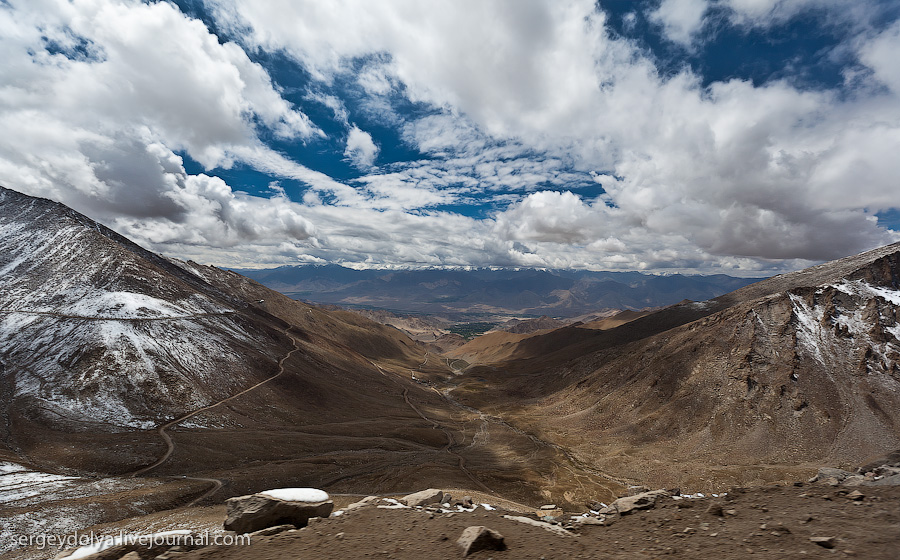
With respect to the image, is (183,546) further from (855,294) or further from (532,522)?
(855,294)

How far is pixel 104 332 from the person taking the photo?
72.1 metres

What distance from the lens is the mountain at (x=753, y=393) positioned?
55844 mm

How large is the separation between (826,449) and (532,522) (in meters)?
71.2

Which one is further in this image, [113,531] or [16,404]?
[16,404]

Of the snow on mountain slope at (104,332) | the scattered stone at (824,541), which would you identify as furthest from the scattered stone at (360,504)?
the snow on mountain slope at (104,332)

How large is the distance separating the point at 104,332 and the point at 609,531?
98.9m

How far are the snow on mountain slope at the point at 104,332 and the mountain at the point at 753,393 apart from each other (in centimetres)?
7416

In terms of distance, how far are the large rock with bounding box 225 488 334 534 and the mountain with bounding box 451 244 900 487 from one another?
56.6m

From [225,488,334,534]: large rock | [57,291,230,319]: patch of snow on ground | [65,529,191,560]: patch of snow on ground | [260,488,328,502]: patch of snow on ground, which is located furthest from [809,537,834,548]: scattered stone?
[57,291,230,319]: patch of snow on ground

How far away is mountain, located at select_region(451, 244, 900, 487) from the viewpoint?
5584 cm

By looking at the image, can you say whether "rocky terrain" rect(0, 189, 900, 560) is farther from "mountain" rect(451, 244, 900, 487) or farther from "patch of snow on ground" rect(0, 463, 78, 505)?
"mountain" rect(451, 244, 900, 487)

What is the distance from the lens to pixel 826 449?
178ft

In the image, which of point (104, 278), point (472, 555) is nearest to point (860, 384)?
point (472, 555)

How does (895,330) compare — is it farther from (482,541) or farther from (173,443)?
(173,443)
